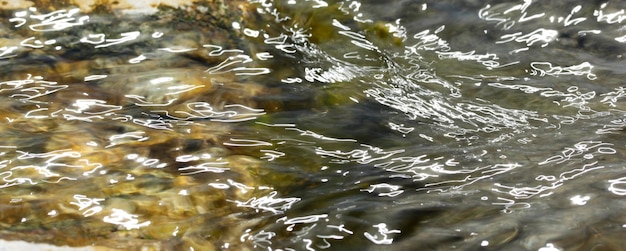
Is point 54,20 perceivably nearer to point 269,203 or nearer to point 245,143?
point 245,143

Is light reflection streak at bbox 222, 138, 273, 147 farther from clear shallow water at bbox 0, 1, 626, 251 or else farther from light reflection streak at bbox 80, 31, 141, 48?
light reflection streak at bbox 80, 31, 141, 48

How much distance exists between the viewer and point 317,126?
3457 mm

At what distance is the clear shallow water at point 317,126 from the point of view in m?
2.54

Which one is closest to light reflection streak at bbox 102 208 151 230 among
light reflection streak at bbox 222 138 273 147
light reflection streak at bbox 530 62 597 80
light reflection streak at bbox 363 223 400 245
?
light reflection streak at bbox 222 138 273 147

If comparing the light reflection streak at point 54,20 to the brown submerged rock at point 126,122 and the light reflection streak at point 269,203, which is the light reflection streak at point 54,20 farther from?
the light reflection streak at point 269,203

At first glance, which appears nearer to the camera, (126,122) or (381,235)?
(381,235)

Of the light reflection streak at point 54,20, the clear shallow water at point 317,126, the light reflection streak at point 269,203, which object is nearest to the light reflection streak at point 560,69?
the clear shallow water at point 317,126

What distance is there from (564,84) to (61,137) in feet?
8.83

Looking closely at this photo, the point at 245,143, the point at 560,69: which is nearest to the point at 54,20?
the point at 245,143

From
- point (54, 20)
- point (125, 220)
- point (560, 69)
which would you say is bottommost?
point (560, 69)

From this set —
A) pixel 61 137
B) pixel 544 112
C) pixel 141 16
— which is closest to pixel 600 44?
pixel 544 112

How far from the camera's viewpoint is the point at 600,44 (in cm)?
459

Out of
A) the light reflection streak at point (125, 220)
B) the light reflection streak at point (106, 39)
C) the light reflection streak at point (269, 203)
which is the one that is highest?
the light reflection streak at point (106, 39)

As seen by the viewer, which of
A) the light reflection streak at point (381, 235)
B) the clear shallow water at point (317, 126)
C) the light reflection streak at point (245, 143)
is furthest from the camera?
the light reflection streak at point (245, 143)
